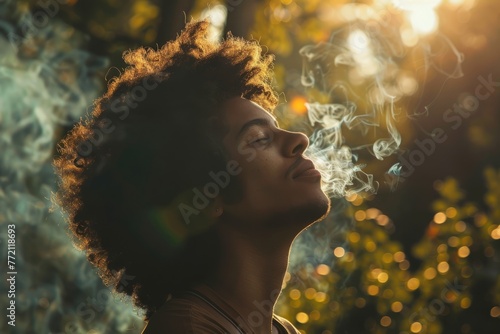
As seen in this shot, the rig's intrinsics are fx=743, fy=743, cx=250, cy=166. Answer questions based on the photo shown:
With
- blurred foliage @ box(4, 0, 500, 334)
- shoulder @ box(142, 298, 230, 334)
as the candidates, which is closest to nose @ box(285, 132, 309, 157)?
shoulder @ box(142, 298, 230, 334)

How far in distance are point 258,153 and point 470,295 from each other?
296cm

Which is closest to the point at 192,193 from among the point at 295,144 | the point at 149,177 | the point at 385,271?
the point at 149,177

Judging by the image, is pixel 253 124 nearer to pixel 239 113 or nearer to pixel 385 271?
pixel 239 113

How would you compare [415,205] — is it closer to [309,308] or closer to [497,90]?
[497,90]

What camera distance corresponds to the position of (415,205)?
27.6ft

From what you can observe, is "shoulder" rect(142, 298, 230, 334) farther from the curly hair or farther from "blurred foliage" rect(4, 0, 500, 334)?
"blurred foliage" rect(4, 0, 500, 334)

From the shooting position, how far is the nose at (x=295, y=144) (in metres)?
2.40

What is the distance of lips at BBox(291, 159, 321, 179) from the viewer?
236cm

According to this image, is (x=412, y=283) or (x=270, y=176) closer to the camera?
(x=270, y=176)

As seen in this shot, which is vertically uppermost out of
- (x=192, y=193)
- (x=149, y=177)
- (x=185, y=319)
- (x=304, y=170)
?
(x=149, y=177)

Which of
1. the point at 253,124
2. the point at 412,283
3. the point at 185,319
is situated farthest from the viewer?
the point at 412,283

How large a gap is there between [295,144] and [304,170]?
93mm

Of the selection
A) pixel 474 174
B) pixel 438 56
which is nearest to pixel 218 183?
pixel 438 56

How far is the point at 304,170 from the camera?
2.37m
